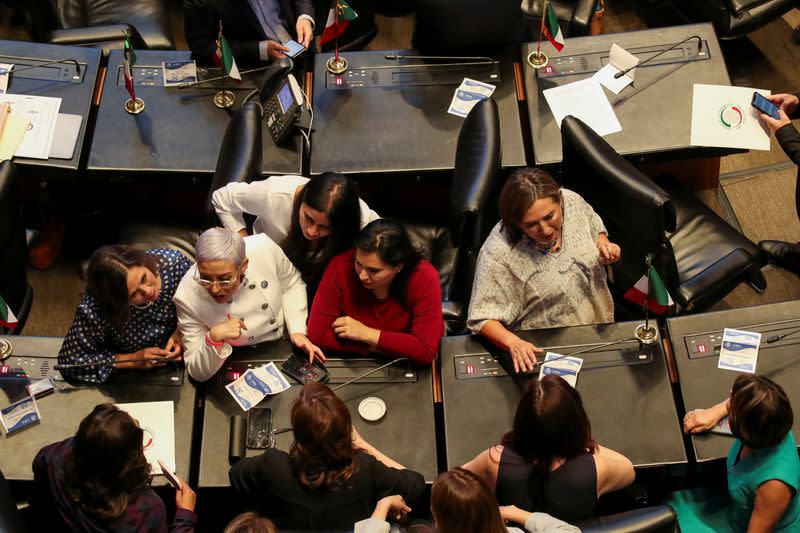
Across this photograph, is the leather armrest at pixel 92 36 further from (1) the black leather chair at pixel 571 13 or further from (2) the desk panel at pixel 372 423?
(2) the desk panel at pixel 372 423

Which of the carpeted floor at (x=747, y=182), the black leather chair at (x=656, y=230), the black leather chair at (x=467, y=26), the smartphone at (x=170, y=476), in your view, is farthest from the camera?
the carpeted floor at (x=747, y=182)

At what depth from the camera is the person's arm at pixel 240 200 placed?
3039 mm

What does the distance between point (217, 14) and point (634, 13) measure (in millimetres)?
2458

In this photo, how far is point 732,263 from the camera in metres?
3.20

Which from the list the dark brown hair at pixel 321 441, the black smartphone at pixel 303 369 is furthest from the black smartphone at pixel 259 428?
the dark brown hair at pixel 321 441

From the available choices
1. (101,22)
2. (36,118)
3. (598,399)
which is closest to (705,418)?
(598,399)

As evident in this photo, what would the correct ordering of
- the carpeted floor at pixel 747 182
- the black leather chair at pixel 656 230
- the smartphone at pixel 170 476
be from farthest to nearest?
the carpeted floor at pixel 747 182 → the black leather chair at pixel 656 230 → the smartphone at pixel 170 476

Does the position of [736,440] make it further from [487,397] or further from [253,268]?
[253,268]

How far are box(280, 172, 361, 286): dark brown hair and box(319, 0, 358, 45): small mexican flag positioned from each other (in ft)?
3.07

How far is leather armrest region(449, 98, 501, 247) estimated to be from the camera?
9.49 ft

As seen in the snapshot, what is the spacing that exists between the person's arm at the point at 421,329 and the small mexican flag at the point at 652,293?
643 millimetres

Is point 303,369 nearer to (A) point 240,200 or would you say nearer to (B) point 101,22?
(A) point 240,200

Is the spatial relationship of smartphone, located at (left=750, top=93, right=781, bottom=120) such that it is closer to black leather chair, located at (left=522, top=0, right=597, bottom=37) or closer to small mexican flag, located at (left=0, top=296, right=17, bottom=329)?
black leather chair, located at (left=522, top=0, right=597, bottom=37)

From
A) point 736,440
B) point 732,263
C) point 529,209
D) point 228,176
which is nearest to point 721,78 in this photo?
point 732,263
